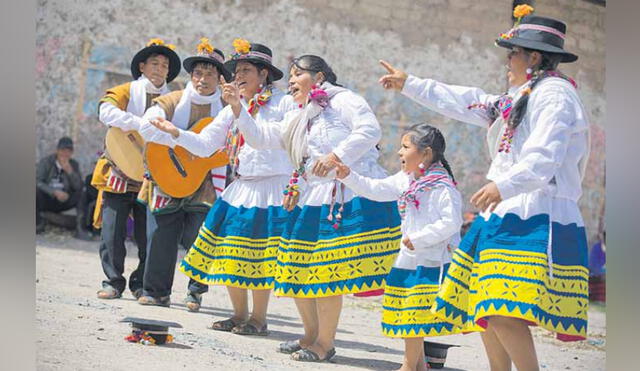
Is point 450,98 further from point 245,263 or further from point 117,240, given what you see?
point 117,240

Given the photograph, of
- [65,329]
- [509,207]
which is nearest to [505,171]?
[509,207]

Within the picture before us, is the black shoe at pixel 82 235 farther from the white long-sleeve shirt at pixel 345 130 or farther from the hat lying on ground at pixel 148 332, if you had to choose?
the white long-sleeve shirt at pixel 345 130

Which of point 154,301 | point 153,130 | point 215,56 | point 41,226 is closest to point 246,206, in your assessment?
point 153,130

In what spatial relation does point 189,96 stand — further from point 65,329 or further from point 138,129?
point 65,329

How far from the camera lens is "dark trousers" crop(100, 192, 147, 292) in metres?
6.93

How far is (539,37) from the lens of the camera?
4441 millimetres

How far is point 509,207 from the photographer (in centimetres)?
435

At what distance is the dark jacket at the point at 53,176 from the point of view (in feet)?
28.5

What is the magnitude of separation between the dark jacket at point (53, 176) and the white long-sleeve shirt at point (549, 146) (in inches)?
202

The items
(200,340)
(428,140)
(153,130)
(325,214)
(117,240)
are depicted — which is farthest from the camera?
(117,240)

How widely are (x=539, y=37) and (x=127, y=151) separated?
331 centimetres

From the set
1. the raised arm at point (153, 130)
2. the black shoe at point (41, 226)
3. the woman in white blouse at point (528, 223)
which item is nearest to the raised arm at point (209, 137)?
the raised arm at point (153, 130)

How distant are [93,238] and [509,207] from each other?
5.16m

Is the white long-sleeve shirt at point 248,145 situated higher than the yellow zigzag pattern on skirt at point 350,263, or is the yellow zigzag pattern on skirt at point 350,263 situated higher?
the white long-sleeve shirt at point 248,145
